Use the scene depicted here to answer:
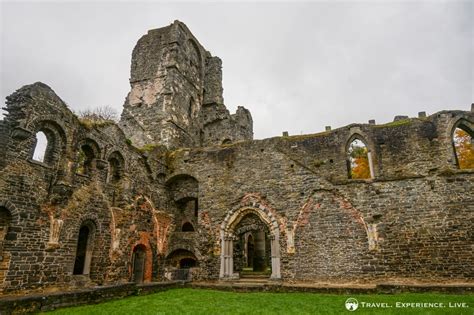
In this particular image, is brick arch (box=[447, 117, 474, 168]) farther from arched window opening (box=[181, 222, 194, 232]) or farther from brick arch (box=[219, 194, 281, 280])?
arched window opening (box=[181, 222, 194, 232])

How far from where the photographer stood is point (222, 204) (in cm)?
1467

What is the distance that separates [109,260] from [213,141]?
13227mm

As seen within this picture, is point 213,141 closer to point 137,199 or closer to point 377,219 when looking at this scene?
point 137,199

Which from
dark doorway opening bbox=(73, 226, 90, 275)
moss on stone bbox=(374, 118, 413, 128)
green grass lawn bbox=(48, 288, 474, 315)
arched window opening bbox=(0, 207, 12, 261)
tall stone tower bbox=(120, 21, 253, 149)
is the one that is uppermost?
tall stone tower bbox=(120, 21, 253, 149)

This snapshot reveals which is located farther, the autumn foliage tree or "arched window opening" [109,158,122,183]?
the autumn foliage tree

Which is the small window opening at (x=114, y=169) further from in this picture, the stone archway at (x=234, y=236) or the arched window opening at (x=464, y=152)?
the arched window opening at (x=464, y=152)

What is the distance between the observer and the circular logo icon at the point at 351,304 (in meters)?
7.30

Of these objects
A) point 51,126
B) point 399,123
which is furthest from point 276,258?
point 51,126

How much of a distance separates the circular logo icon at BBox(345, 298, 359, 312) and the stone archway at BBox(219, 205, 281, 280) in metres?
4.54

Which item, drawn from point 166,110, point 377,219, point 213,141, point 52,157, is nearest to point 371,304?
point 377,219

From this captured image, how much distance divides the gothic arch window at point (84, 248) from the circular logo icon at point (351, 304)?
9.07 metres

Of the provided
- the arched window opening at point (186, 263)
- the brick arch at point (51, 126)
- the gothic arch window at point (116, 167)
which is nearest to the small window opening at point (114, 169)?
the gothic arch window at point (116, 167)

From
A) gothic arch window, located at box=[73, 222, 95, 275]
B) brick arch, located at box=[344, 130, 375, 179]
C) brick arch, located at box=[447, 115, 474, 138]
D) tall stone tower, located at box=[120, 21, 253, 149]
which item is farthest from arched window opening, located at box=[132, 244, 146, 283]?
brick arch, located at box=[447, 115, 474, 138]

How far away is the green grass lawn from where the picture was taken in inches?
273
